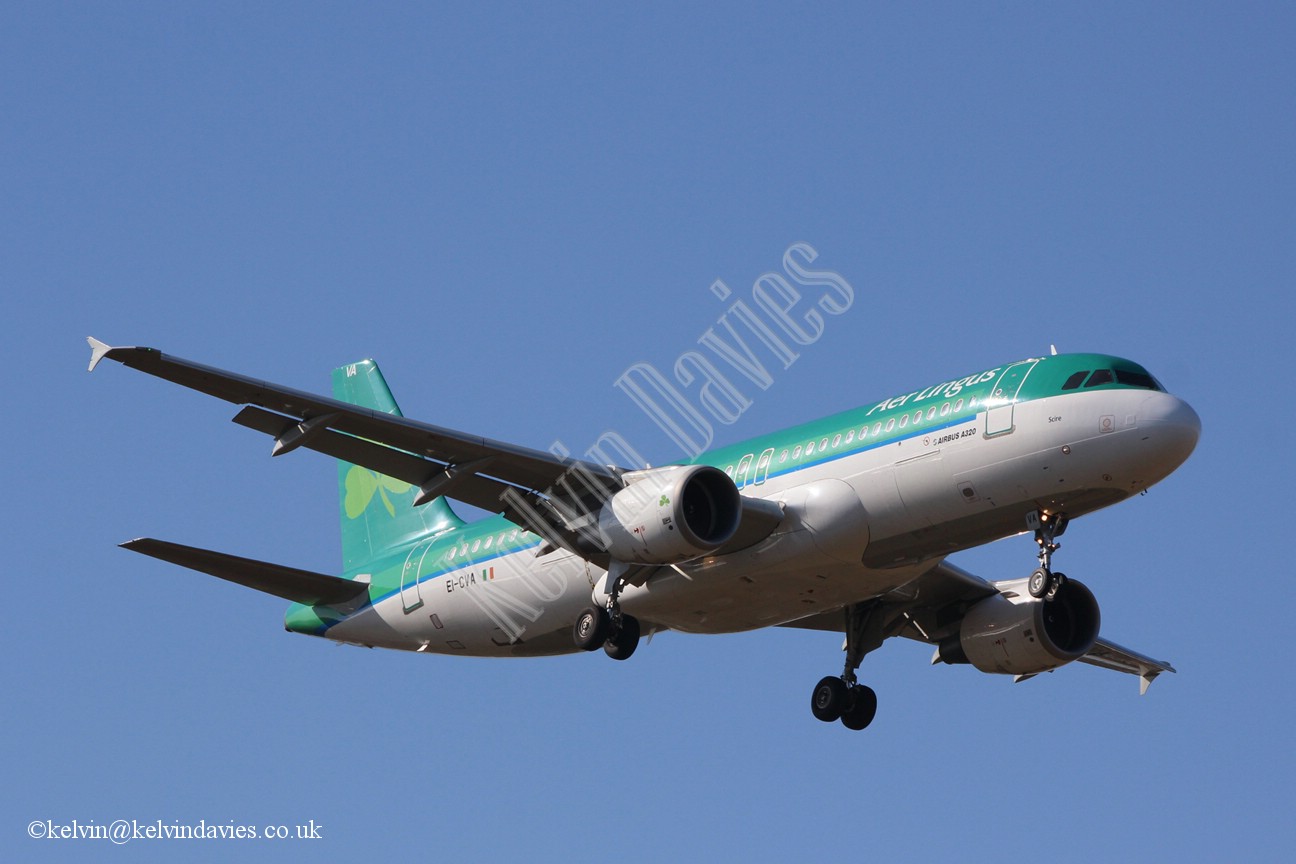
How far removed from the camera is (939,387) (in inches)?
1328

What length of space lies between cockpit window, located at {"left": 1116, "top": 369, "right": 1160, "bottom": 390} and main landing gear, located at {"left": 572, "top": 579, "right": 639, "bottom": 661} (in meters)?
9.96

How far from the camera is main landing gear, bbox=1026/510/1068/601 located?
32.7 m

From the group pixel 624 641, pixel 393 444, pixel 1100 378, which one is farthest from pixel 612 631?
pixel 1100 378

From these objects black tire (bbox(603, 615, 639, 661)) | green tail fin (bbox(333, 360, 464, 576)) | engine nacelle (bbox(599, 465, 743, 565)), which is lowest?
black tire (bbox(603, 615, 639, 661))

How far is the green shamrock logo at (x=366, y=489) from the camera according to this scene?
4434 centimetres

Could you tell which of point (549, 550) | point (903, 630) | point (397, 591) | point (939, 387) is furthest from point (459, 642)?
point (939, 387)

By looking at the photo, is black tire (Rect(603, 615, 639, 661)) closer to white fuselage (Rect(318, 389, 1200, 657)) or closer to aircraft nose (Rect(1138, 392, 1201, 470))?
white fuselage (Rect(318, 389, 1200, 657))

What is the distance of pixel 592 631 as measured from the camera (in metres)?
35.6

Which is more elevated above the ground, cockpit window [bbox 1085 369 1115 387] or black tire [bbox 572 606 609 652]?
cockpit window [bbox 1085 369 1115 387]

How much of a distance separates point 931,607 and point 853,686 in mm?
2645

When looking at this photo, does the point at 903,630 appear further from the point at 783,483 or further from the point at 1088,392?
the point at 1088,392

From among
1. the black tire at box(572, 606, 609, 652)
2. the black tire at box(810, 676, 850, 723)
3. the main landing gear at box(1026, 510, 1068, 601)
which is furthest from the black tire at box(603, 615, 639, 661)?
the main landing gear at box(1026, 510, 1068, 601)

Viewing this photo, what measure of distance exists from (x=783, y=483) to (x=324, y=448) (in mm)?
8422

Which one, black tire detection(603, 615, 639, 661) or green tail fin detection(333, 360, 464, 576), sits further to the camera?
green tail fin detection(333, 360, 464, 576)
